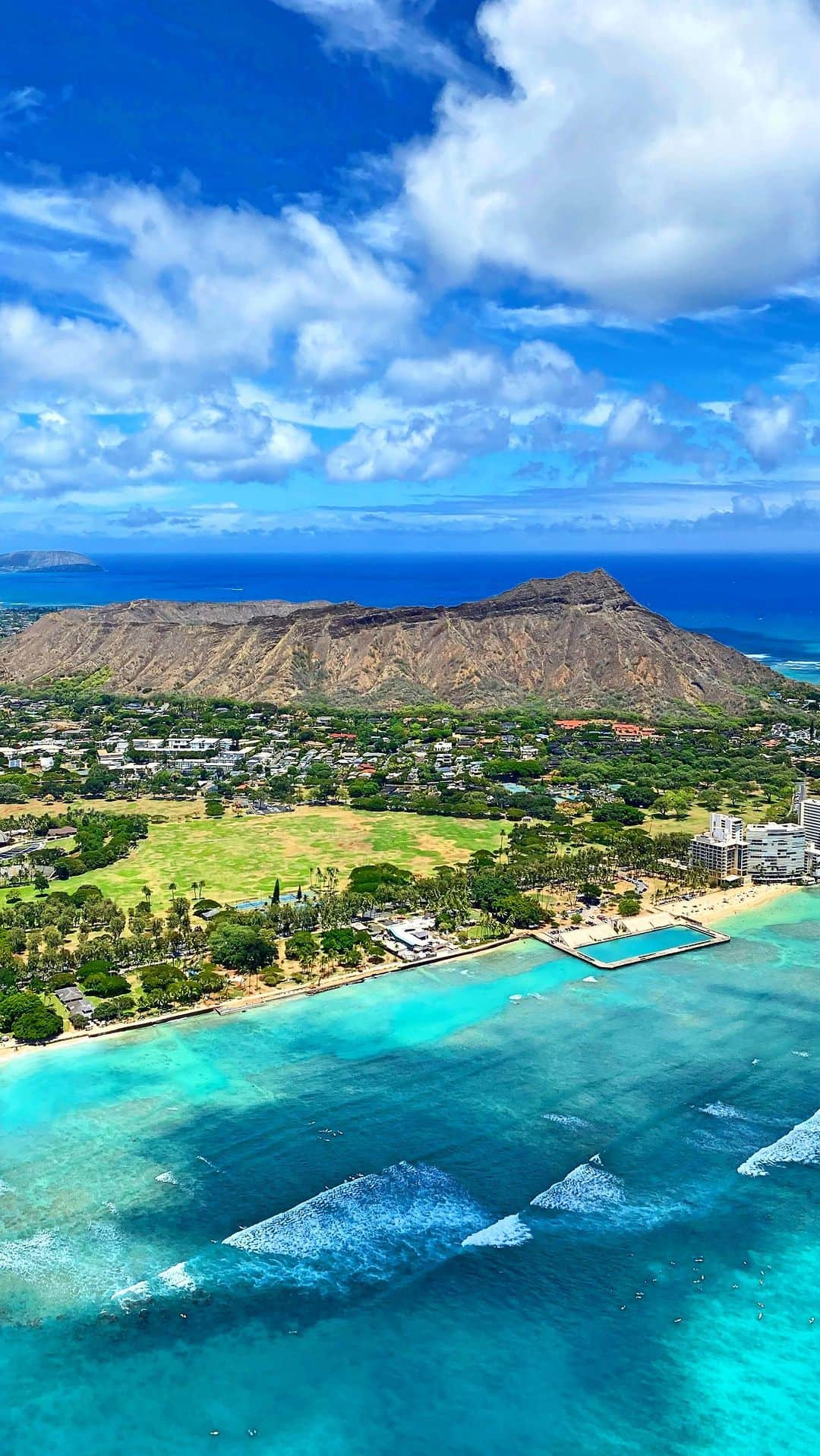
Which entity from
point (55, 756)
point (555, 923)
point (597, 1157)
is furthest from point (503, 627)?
point (597, 1157)

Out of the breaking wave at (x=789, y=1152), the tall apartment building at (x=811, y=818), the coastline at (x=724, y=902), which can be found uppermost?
the tall apartment building at (x=811, y=818)

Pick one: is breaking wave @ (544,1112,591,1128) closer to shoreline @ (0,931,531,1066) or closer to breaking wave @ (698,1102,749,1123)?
breaking wave @ (698,1102,749,1123)

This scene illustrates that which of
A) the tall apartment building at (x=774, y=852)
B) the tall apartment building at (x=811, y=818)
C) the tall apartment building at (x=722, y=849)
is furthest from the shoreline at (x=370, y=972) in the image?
the tall apartment building at (x=811, y=818)

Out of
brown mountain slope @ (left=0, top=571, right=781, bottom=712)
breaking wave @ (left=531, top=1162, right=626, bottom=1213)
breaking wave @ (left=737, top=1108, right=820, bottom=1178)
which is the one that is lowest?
breaking wave @ (left=531, top=1162, right=626, bottom=1213)

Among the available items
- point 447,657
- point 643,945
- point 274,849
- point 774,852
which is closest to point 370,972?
point 643,945

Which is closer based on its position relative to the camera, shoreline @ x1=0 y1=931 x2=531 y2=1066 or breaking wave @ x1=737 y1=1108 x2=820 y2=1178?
breaking wave @ x1=737 y1=1108 x2=820 y2=1178

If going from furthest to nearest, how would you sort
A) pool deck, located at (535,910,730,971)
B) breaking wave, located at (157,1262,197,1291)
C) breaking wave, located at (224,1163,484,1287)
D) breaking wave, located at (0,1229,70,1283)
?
pool deck, located at (535,910,730,971)
breaking wave, located at (224,1163,484,1287)
breaking wave, located at (0,1229,70,1283)
breaking wave, located at (157,1262,197,1291)

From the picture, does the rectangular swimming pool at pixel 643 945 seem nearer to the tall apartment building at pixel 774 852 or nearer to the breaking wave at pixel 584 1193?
the tall apartment building at pixel 774 852

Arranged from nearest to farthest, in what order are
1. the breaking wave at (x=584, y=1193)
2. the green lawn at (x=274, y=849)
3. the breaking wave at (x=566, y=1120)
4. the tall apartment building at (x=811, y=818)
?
the breaking wave at (x=584, y=1193) → the breaking wave at (x=566, y=1120) → the green lawn at (x=274, y=849) → the tall apartment building at (x=811, y=818)

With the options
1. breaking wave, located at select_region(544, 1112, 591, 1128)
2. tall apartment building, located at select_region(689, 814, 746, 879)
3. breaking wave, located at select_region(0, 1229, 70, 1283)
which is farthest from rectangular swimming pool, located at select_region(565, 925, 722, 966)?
breaking wave, located at select_region(0, 1229, 70, 1283)
